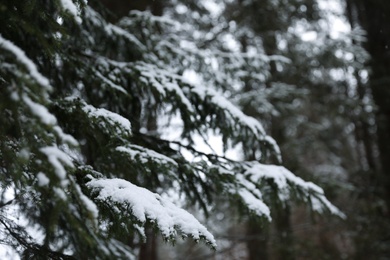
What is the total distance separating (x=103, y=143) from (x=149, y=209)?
96 cm

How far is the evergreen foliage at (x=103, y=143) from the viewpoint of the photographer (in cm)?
180

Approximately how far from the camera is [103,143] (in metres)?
2.96

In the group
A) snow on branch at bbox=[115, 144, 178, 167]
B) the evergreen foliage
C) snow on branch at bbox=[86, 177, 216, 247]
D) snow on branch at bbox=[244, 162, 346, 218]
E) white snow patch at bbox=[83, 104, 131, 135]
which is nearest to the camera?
the evergreen foliage

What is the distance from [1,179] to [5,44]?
1.04 meters

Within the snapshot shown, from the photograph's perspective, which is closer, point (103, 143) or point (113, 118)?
point (113, 118)

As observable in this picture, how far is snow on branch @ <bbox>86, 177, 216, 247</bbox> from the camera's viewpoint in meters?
2.14

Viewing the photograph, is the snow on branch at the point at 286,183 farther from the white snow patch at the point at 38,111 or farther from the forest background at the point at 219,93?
the white snow patch at the point at 38,111

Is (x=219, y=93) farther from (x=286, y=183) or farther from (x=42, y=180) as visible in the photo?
(x=42, y=180)

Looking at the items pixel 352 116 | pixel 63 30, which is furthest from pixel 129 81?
pixel 352 116

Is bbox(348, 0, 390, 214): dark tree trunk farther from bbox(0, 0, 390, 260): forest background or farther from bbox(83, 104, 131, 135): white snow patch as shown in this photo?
bbox(83, 104, 131, 135): white snow patch

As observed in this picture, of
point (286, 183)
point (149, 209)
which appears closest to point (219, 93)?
point (286, 183)

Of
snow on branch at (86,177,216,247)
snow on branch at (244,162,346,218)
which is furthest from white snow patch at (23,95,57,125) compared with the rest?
snow on branch at (244,162,346,218)

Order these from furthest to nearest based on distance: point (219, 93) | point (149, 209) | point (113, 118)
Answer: point (219, 93)
point (113, 118)
point (149, 209)

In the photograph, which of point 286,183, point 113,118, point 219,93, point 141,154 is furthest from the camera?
point 219,93
